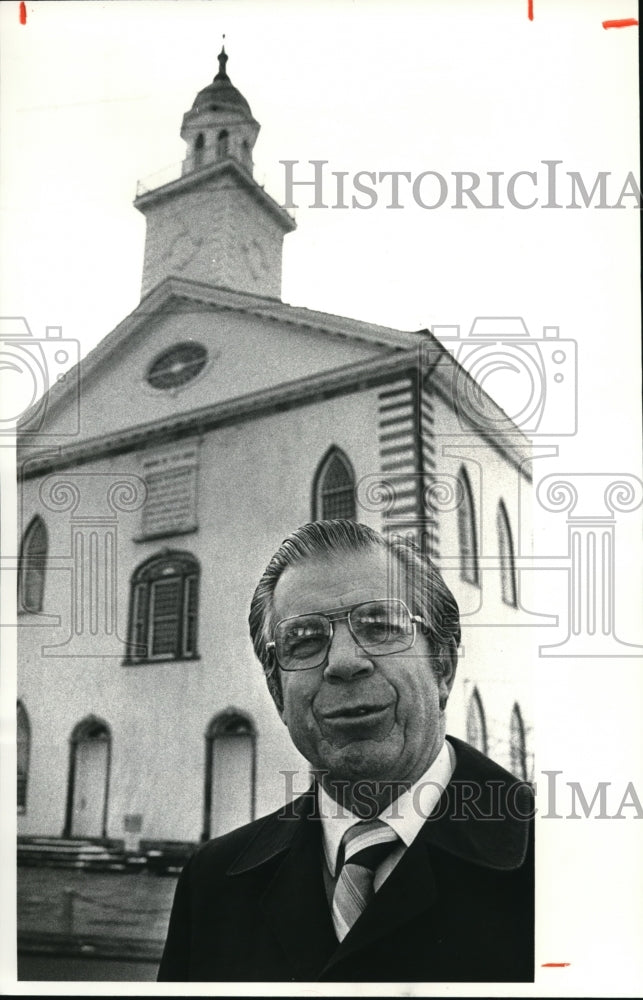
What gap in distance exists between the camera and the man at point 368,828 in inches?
169

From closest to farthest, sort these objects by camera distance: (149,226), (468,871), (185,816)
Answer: (468,871) < (185,816) < (149,226)

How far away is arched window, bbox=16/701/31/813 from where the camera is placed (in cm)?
474

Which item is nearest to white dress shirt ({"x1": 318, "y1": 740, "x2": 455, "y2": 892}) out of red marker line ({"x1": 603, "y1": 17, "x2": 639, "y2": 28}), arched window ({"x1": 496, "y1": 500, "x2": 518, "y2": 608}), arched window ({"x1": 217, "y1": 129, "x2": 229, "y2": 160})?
arched window ({"x1": 496, "y1": 500, "x2": 518, "y2": 608})

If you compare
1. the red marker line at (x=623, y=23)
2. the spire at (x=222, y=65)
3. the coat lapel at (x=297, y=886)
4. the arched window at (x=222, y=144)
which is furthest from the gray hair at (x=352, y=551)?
the red marker line at (x=623, y=23)

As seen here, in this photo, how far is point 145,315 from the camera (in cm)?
484

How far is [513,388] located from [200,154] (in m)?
1.78

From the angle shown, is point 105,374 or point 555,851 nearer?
point 555,851

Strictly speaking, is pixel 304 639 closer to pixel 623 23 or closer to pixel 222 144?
pixel 222 144

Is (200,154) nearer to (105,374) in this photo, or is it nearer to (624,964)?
A: (105,374)

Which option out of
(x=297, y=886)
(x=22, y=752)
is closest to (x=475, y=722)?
(x=297, y=886)

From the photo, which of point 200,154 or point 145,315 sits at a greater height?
point 200,154

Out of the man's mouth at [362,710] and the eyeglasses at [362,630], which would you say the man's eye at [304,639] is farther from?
the man's mouth at [362,710]

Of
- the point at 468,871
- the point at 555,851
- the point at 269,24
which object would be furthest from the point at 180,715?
the point at 269,24

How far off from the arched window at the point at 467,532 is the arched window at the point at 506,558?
11cm
